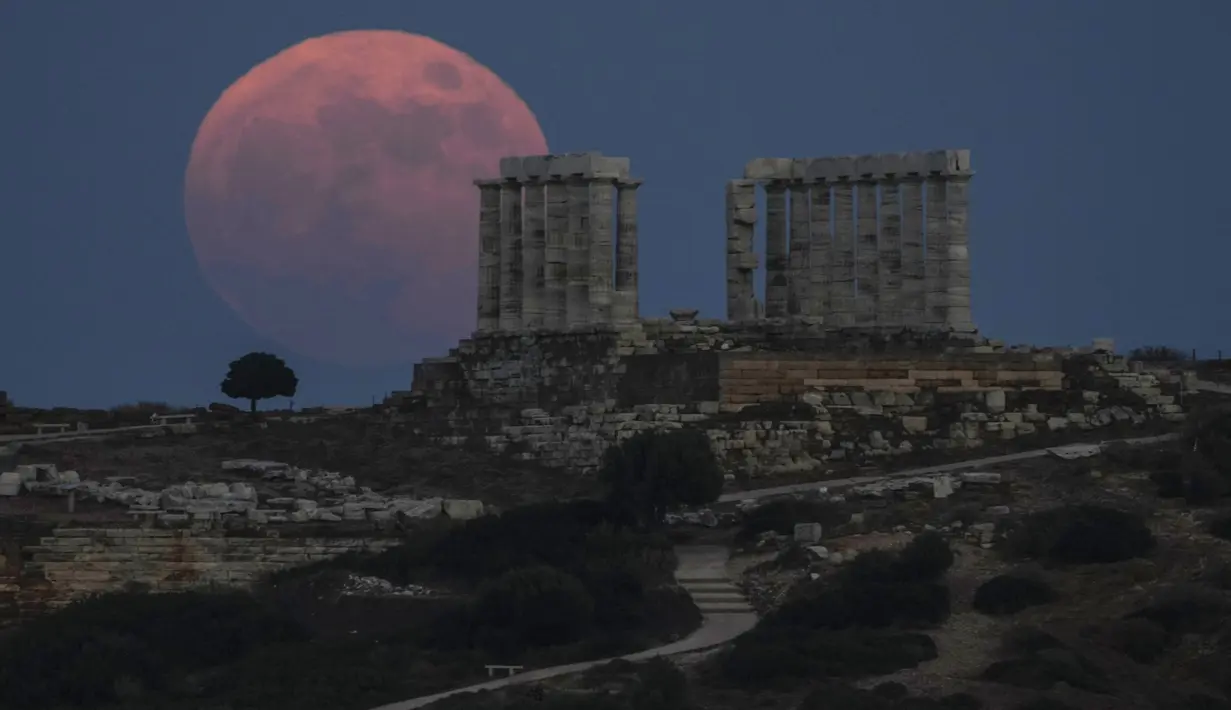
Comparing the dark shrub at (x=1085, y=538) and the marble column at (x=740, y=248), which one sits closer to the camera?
the dark shrub at (x=1085, y=538)

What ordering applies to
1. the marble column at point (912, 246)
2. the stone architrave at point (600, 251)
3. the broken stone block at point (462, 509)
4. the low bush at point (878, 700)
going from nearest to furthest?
the low bush at point (878, 700) < the broken stone block at point (462, 509) < the stone architrave at point (600, 251) < the marble column at point (912, 246)

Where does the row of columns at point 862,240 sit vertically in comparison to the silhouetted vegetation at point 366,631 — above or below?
above

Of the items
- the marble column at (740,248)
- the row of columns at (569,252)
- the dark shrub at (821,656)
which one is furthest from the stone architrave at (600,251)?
the dark shrub at (821,656)

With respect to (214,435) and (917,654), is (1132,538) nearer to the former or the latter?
(917,654)

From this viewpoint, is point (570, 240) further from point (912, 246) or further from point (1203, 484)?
point (1203, 484)

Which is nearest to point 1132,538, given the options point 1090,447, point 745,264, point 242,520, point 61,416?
point 1090,447

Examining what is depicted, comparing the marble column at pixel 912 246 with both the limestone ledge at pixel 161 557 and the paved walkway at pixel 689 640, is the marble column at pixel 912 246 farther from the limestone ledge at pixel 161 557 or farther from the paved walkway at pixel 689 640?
the limestone ledge at pixel 161 557
